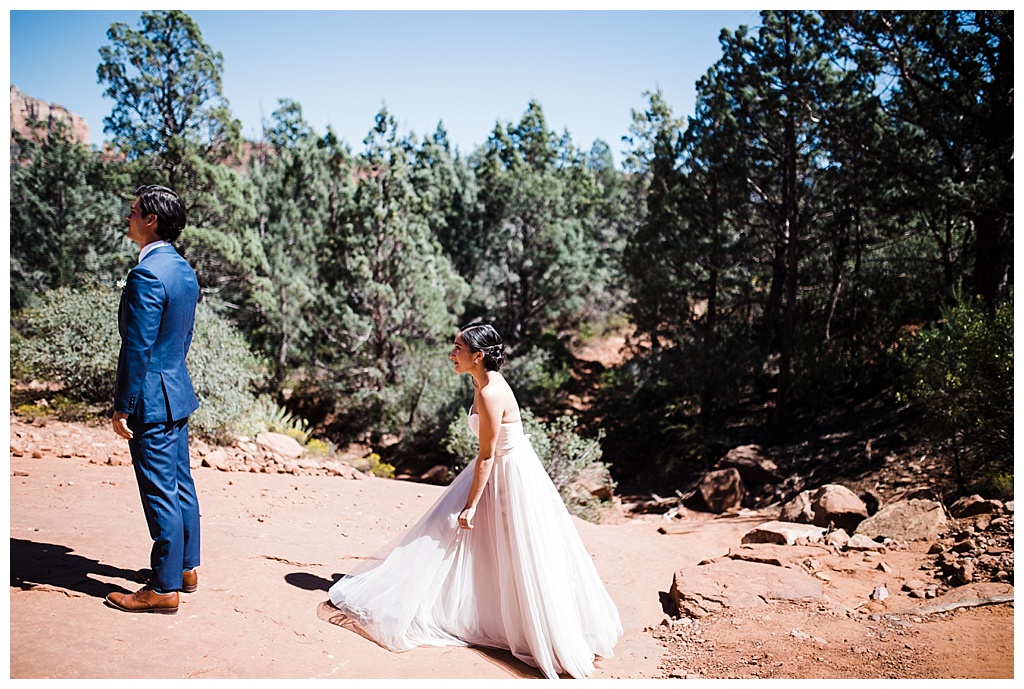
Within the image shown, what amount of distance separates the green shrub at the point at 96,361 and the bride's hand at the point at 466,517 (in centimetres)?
558

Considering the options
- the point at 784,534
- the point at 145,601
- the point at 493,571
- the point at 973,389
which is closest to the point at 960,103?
the point at 973,389

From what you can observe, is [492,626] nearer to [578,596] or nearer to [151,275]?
[578,596]

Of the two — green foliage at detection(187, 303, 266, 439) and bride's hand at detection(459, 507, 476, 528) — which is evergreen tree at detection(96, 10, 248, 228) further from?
bride's hand at detection(459, 507, 476, 528)

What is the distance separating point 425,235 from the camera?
44.1 feet

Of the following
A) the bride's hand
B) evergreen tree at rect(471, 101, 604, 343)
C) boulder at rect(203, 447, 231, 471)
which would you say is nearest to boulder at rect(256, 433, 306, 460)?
boulder at rect(203, 447, 231, 471)

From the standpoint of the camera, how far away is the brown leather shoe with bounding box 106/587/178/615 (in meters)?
3.14

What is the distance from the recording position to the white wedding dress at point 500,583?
133 inches

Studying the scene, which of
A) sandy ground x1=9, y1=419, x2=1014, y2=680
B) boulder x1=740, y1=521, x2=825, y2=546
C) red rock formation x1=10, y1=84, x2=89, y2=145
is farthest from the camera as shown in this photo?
red rock formation x1=10, y1=84, x2=89, y2=145

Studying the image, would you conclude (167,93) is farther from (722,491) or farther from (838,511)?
(838,511)

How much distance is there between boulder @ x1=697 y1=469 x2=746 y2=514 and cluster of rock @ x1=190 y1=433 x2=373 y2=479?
5028mm

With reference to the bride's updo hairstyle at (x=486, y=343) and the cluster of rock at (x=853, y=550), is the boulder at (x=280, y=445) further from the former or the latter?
the bride's updo hairstyle at (x=486, y=343)

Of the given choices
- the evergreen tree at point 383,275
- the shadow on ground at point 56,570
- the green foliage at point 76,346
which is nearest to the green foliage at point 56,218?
the evergreen tree at point 383,275

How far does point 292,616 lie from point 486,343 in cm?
162

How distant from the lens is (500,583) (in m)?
3.48
